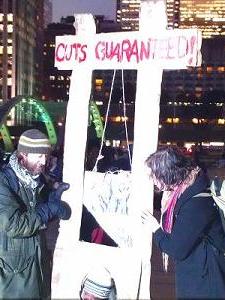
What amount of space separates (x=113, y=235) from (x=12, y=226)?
3.80 ft

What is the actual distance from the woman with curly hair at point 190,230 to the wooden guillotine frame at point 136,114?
3.04 ft

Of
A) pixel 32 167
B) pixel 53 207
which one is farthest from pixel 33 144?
pixel 53 207

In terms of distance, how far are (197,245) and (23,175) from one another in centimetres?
124

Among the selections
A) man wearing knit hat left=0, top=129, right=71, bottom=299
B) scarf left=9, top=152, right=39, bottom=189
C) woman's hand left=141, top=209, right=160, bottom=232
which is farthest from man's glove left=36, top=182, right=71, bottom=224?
woman's hand left=141, top=209, right=160, bottom=232

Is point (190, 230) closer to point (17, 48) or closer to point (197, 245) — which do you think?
point (197, 245)

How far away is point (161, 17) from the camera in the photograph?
446cm

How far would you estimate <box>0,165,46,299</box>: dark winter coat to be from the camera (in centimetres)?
384

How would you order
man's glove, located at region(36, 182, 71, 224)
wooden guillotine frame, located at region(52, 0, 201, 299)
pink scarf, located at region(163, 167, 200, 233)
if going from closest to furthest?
pink scarf, located at region(163, 167, 200, 233) → man's glove, located at region(36, 182, 71, 224) → wooden guillotine frame, located at region(52, 0, 201, 299)

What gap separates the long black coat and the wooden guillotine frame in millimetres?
1013

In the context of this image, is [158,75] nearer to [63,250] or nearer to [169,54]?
[169,54]

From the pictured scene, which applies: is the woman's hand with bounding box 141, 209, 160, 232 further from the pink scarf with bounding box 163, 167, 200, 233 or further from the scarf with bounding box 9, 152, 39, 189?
the scarf with bounding box 9, 152, 39, 189

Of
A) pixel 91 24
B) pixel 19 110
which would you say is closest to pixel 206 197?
pixel 91 24

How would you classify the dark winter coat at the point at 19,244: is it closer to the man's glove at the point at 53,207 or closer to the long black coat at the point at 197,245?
the man's glove at the point at 53,207

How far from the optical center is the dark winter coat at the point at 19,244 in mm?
3836
